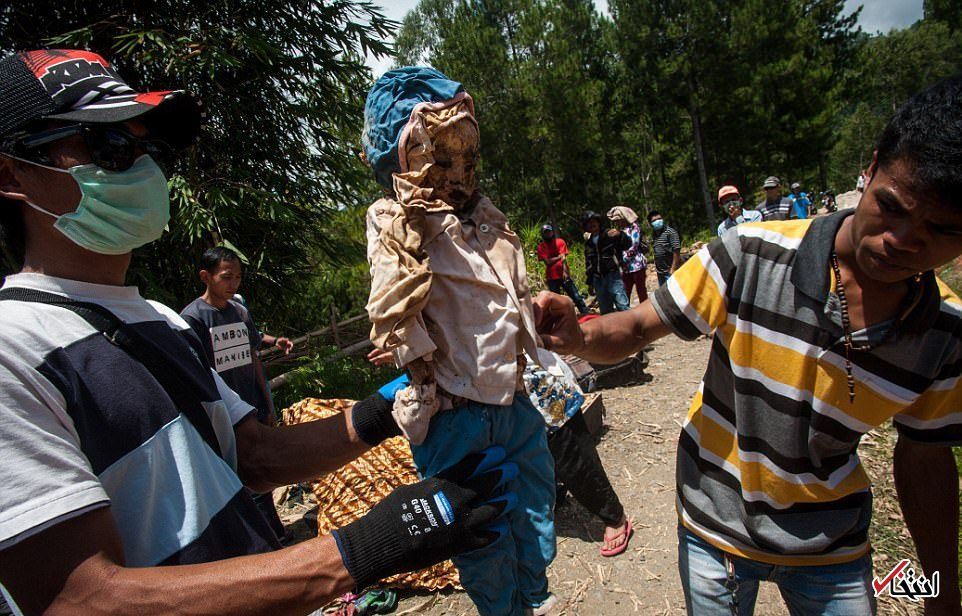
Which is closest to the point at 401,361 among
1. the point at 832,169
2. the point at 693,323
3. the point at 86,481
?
the point at 86,481

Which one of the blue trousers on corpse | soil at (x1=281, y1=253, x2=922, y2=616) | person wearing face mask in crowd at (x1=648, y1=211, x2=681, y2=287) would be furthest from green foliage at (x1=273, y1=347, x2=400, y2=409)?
the blue trousers on corpse

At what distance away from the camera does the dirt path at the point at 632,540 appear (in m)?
3.10

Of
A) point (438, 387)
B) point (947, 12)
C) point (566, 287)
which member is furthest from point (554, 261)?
point (947, 12)

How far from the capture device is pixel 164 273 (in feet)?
21.7

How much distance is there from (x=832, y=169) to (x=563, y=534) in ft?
179

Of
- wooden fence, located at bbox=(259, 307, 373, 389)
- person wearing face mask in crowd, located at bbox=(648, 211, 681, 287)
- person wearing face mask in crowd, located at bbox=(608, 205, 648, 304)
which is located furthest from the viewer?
person wearing face mask in crowd, located at bbox=(648, 211, 681, 287)

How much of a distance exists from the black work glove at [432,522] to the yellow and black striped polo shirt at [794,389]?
0.74m

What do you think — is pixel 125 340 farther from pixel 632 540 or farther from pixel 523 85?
pixel 523 85

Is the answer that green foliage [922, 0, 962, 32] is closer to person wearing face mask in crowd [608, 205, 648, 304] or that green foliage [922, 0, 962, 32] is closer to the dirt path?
person wearing face mask in crowd [608, 205, 648, 304]

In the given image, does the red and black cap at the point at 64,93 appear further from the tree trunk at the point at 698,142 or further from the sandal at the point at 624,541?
the tree trunk at the point at 698,142

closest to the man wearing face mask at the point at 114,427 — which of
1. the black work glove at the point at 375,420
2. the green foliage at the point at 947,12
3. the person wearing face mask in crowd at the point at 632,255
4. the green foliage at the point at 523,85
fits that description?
the black work glove at the point at 375,420

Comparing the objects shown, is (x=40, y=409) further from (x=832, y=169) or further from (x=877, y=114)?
(x=877, y=114)

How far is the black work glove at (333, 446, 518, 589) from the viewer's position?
1236 millimetres

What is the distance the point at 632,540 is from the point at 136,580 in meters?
3.36
